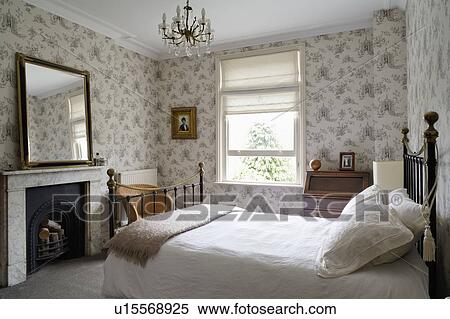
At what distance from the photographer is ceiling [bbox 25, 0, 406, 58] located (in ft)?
11.3

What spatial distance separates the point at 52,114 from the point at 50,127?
0.14 meters

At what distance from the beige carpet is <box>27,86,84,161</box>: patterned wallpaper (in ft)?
3.57

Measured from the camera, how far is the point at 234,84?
183 inches

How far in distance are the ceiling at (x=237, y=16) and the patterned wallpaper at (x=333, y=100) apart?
0.48 ft

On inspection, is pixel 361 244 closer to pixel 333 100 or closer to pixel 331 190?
pixel 331 190

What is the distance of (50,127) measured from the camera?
339cm

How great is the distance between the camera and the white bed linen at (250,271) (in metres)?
1.55

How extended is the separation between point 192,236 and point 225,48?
10.3 feet

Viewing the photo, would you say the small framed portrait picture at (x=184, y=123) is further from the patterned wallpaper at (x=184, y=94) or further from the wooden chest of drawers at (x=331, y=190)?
the wooden chest of drawers at (x=331, y=190)

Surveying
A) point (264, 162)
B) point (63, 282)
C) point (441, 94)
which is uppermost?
point (441, 94)

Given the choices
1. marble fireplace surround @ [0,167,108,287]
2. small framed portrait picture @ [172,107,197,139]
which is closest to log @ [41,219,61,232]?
marble fireplace surround @ [0,167,108,287]
